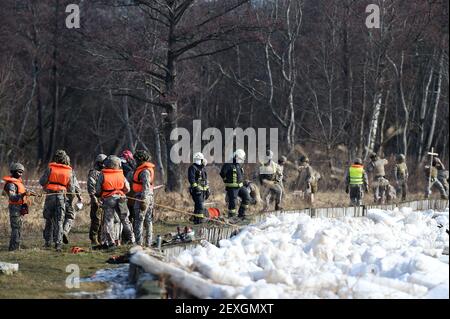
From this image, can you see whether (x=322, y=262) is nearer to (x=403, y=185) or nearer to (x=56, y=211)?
(x=56, y=211)

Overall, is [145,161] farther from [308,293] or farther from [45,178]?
[308,293]

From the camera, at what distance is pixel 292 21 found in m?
41.7

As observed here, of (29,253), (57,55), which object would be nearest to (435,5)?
(57,55)

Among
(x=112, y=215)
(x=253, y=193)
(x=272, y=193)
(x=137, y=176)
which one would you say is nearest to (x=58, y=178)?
(x=112, y=215)

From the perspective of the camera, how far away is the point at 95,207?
17.2m

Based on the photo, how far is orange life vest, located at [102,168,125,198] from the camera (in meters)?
15.9

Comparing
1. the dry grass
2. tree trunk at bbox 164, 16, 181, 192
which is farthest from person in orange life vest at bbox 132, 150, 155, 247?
tree trunk at bbox 164, 16, 181, 192

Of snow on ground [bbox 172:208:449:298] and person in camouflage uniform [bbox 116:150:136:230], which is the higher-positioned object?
person in camouflage uniform [bbox 116:150:136:230]

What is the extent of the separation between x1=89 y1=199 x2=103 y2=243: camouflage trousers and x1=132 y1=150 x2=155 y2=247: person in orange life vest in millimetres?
1043

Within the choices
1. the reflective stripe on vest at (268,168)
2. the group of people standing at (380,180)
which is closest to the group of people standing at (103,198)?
the reflective stripe on vest at (268,168)

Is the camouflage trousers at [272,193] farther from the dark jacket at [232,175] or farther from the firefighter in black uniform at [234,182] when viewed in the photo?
the dark jacket at [232,175]

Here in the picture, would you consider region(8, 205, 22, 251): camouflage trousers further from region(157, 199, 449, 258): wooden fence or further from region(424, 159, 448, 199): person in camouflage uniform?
region(424, 159, 448, 199): person in camouflage uniform

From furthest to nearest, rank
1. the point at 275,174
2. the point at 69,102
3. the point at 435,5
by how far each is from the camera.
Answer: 1. the point at 69,102
2. the point at 435,5
3. the point at 275,174

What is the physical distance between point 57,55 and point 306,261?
109 feet
